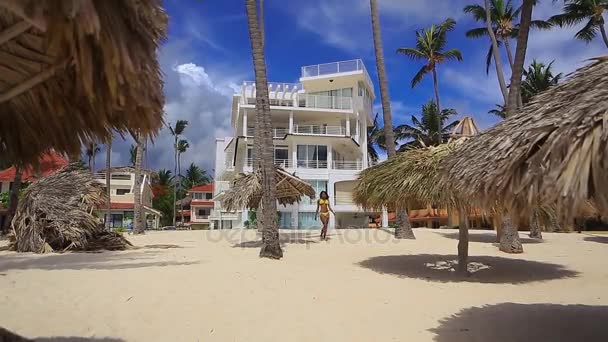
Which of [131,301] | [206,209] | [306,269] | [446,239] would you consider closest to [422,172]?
[306,269]

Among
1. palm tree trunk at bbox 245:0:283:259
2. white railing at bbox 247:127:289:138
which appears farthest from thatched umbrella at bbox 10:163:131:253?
white railing at bbox 247:127:289:138

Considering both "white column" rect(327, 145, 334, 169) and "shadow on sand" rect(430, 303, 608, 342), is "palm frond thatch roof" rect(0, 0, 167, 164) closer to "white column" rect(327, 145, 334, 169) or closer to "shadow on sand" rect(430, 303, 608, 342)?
"shadow on sand" rect(430, 303, 608, 342)

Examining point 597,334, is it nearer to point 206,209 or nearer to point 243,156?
point 243,156

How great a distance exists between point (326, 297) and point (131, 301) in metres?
2.70

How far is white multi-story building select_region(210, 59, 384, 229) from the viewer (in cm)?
3084

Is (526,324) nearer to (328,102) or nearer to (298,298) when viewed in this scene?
(298,298)

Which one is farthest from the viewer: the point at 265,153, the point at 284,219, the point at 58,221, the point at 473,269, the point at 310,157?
the point at 310,157

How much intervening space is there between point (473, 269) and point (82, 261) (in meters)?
8.56

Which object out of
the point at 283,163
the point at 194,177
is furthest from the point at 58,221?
the point at 194,177

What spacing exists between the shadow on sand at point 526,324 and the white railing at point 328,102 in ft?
92.7

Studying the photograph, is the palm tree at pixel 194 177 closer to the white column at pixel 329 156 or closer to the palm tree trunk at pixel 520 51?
the white column at pixel 329 156

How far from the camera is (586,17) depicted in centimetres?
2362

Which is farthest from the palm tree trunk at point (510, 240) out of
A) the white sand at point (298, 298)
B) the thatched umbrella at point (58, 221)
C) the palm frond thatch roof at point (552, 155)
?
the thatched umbrella at point (58, 221)

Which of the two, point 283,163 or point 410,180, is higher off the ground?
point 283,163
